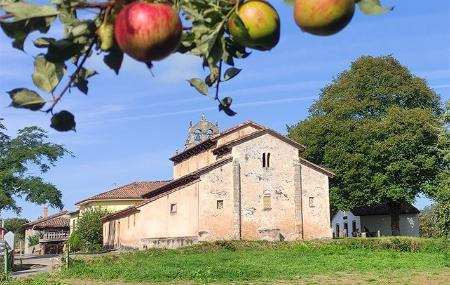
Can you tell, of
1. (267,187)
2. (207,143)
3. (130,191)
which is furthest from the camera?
(130,191)

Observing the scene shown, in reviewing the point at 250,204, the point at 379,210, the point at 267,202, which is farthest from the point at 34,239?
the point at 379,210

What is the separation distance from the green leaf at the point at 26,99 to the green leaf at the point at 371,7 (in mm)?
892

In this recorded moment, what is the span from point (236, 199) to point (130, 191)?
20.0 metres

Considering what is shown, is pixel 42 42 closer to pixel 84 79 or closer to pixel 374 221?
pixel 84 79

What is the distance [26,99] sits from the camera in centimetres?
143

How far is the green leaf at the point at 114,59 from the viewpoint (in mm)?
1465

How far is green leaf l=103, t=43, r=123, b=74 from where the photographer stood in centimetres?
146

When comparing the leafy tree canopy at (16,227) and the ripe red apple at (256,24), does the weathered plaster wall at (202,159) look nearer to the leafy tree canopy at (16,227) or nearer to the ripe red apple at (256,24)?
the ripe red apple at (256,24)

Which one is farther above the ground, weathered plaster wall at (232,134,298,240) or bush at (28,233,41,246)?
weathered plaster wall at (232,134,298,240)

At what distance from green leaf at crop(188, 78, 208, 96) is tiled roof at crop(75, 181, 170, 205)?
46989 millimetres

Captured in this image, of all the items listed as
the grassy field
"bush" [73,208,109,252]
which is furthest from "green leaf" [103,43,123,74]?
"bush" [73,208,109,252]

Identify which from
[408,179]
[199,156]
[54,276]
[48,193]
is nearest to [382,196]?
[408,179]

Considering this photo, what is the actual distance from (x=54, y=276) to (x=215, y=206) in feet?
47.6

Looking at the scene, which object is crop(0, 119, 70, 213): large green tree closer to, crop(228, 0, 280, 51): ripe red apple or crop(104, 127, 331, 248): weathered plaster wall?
crop(104, 127, 331, 248): weathered plaster wall
